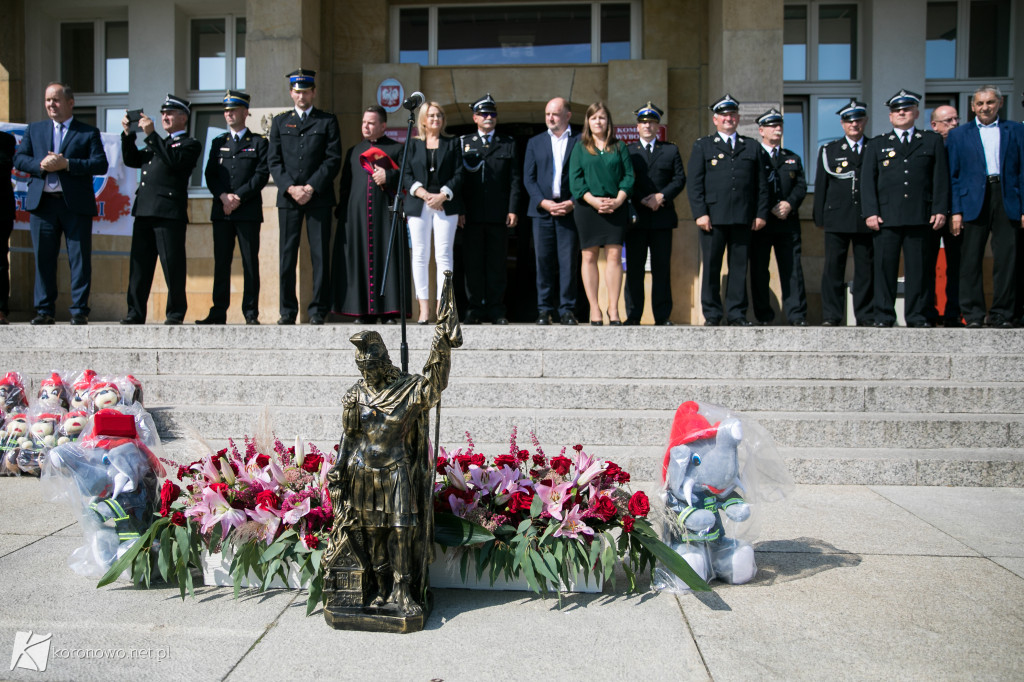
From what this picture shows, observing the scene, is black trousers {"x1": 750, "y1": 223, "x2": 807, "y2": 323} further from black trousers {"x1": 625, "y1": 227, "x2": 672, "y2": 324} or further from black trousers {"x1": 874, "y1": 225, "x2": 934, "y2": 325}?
black trousers {"x1": 625, "y1": 227, "x2": 672, "y2": 324}

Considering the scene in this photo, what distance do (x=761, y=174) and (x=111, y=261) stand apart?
847 centimetres

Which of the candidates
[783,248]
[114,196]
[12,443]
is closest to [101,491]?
[12,443]

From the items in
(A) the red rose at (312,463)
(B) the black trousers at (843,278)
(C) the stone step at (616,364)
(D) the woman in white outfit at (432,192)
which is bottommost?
(A) the red rose at (312,463)

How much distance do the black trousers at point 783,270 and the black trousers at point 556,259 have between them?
1845mm

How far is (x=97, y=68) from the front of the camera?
11758 mm

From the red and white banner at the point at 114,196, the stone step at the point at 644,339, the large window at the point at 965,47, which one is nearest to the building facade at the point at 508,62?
the large window at the point at 965,47

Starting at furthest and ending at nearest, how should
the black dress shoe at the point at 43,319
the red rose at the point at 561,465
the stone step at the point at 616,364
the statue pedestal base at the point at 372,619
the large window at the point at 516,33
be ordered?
the large window at the point at 516,33 < the black dress shoe at the point at 43,319 < the stone step at the point at 616,364 < the red rose at the point at 561,465 < the statue pedestal base at the point at 372,619

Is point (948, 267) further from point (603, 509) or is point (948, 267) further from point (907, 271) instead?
point (603, 509)

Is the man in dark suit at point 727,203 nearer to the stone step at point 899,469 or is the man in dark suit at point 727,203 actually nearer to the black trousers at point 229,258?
the stone step at point 899,469

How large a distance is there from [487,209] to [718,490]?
518cm

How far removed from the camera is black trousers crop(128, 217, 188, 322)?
7.73 meters

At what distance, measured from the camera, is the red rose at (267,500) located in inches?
131

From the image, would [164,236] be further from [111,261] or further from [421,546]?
[421,546]

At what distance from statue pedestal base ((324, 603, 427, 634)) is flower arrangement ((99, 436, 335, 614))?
0.51 feet
